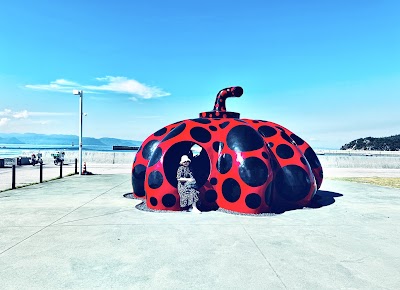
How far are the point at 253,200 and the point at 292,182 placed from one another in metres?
1.57

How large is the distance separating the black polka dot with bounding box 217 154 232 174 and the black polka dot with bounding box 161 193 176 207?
1582mm

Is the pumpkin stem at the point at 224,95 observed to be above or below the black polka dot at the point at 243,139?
above

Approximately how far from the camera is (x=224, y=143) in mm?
8945

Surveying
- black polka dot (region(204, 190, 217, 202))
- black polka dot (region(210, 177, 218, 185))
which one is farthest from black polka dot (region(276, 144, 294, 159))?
black polka dot (region(204, 190, 217, 202))

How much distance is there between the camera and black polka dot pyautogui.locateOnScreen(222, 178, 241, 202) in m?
8.22

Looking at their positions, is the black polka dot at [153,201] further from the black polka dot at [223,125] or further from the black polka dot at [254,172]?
the black polka dot at [223,125]

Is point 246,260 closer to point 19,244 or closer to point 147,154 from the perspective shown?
point 19,244

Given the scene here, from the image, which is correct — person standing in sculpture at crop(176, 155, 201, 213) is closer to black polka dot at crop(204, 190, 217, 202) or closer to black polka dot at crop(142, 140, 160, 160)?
black polka dot at crop(204, 190, 217, 202)

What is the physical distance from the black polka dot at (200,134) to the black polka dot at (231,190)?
1.50 meters

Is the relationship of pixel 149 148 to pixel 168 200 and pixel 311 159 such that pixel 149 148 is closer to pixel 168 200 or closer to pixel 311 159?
pixel 168 200

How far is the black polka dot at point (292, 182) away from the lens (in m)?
8.81

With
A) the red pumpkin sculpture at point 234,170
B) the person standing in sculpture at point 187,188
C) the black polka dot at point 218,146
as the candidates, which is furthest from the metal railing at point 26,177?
the black polka dot at point 218,146

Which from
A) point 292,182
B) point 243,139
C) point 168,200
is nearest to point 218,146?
point 243,139

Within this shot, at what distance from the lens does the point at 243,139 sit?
8.70 meters
